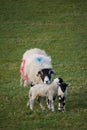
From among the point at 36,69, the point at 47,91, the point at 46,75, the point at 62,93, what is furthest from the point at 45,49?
the point at 62,93

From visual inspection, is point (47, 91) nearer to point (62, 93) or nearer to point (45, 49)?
point (62, 93)

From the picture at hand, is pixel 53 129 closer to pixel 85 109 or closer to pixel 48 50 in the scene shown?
pixel 85 109

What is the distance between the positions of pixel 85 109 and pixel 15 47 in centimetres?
1284

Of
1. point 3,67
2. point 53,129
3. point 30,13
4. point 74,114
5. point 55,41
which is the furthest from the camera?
point 30,13

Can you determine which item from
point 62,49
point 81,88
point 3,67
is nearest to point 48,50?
point 62,49

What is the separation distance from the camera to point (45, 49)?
25.5m

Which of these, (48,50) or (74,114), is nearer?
(74,114)

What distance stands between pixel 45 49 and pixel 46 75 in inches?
438

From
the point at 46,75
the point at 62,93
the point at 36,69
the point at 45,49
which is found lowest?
the point at 62,93

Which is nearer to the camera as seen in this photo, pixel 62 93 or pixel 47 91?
pixel 62 93

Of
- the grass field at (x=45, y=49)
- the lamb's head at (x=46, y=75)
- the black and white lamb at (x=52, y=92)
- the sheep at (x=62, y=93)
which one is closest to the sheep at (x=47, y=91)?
the black and white lamb at (x=52, y=92)

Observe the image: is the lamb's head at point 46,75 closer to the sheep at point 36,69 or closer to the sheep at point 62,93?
the sheep at point 36,69

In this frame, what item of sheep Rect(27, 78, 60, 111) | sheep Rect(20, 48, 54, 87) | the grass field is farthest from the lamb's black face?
the grass field

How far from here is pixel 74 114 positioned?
43.5 ft
